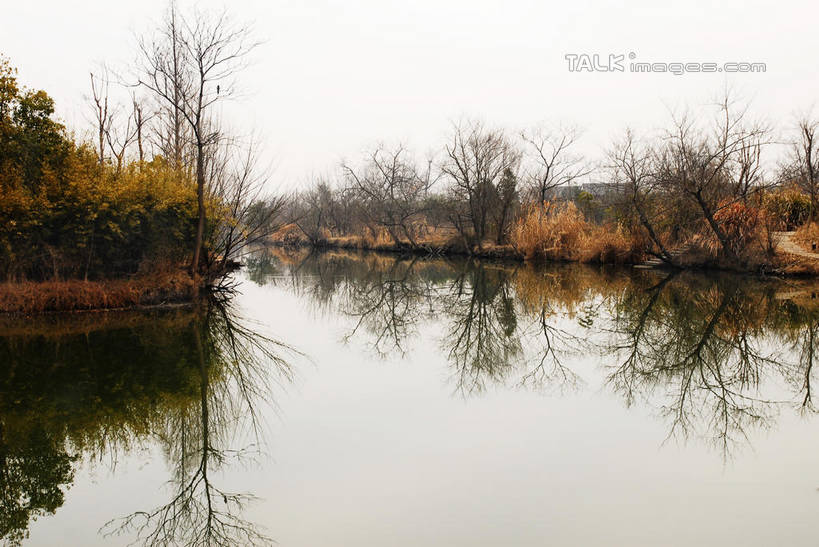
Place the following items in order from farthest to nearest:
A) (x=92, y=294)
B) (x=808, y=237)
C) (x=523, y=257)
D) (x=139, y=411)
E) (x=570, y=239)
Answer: (x=523, y=257) < (x=570, y=239) < (x=808, y=237) < (x=92, y=294) < (x=139, y=411)

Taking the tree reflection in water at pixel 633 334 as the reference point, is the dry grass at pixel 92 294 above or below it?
above

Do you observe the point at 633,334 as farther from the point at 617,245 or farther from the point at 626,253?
the point at 626,253

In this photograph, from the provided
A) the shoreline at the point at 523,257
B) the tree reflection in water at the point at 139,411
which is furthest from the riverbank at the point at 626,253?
the tree reflection in water at the point at 139,411

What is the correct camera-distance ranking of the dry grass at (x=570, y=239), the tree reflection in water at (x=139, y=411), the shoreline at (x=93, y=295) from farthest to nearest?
the dry grass at (x=570, y=239) < the shoreline at (x=93, y=295) < the tree reflection in water at (x=139, y=411)

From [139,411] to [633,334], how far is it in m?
7.73

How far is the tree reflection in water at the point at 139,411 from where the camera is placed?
380 cm

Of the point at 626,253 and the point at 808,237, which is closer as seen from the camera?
the point at 808,237

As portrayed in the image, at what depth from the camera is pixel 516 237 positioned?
25.9 m

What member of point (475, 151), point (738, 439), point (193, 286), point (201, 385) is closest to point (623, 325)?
point (738, 439)

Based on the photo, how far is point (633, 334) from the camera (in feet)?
31.7

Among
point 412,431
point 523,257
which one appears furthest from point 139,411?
point 523,257

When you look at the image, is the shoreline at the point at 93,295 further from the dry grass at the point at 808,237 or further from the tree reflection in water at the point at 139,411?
the dry grass at the point at 808,237

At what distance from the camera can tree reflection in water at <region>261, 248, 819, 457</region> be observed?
250 inches

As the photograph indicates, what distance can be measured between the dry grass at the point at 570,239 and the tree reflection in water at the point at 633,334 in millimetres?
4087
